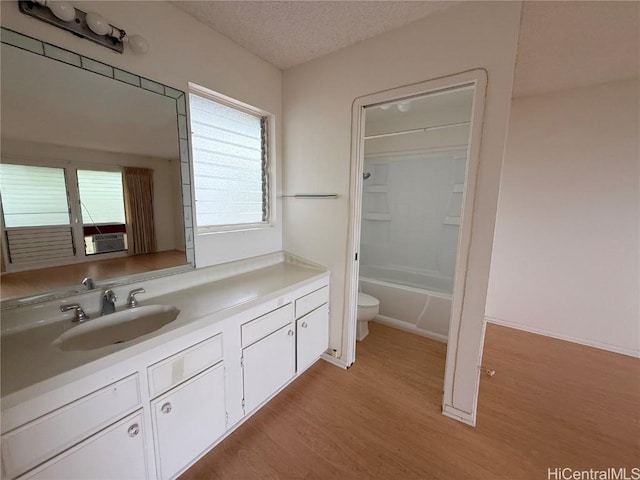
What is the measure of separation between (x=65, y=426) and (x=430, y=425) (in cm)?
183

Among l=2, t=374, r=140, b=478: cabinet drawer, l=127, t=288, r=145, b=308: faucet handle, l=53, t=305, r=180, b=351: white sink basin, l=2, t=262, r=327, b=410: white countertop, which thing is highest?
l=127, t=288, r=145, b=308: faucet handle

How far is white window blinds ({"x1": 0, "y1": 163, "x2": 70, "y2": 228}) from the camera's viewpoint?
102cm

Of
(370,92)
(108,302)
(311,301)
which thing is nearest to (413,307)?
(311,301)

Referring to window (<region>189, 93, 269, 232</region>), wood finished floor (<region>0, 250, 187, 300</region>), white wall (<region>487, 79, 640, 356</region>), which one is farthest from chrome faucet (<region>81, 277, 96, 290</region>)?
white wall (<region>487, 79, 640, 356</region>)

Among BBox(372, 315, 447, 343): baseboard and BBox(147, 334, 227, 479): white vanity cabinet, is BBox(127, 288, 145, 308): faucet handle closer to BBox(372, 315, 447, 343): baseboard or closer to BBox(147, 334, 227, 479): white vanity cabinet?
BBox(147, 334, 227, 479): white vanity cabinet

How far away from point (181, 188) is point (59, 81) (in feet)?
2.22

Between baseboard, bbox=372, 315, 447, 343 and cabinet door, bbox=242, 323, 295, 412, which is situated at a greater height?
cabinet door, bbox=242, 323, 295, 412

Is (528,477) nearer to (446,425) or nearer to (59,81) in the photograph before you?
(446,425)

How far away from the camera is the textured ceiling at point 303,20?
4.67 ft

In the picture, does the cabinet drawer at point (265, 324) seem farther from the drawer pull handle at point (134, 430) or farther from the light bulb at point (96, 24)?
the light bulb at point (96, 24)

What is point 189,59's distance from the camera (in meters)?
1.54

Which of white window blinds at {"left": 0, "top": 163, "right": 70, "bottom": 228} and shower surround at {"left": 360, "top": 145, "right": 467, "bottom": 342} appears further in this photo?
shower surround at {"left": 360, "top": 145, "right": 467, "bottom": 342}

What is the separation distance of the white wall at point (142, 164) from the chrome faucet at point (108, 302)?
1.15 ft

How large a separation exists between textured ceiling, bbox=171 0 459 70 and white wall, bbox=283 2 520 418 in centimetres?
8
